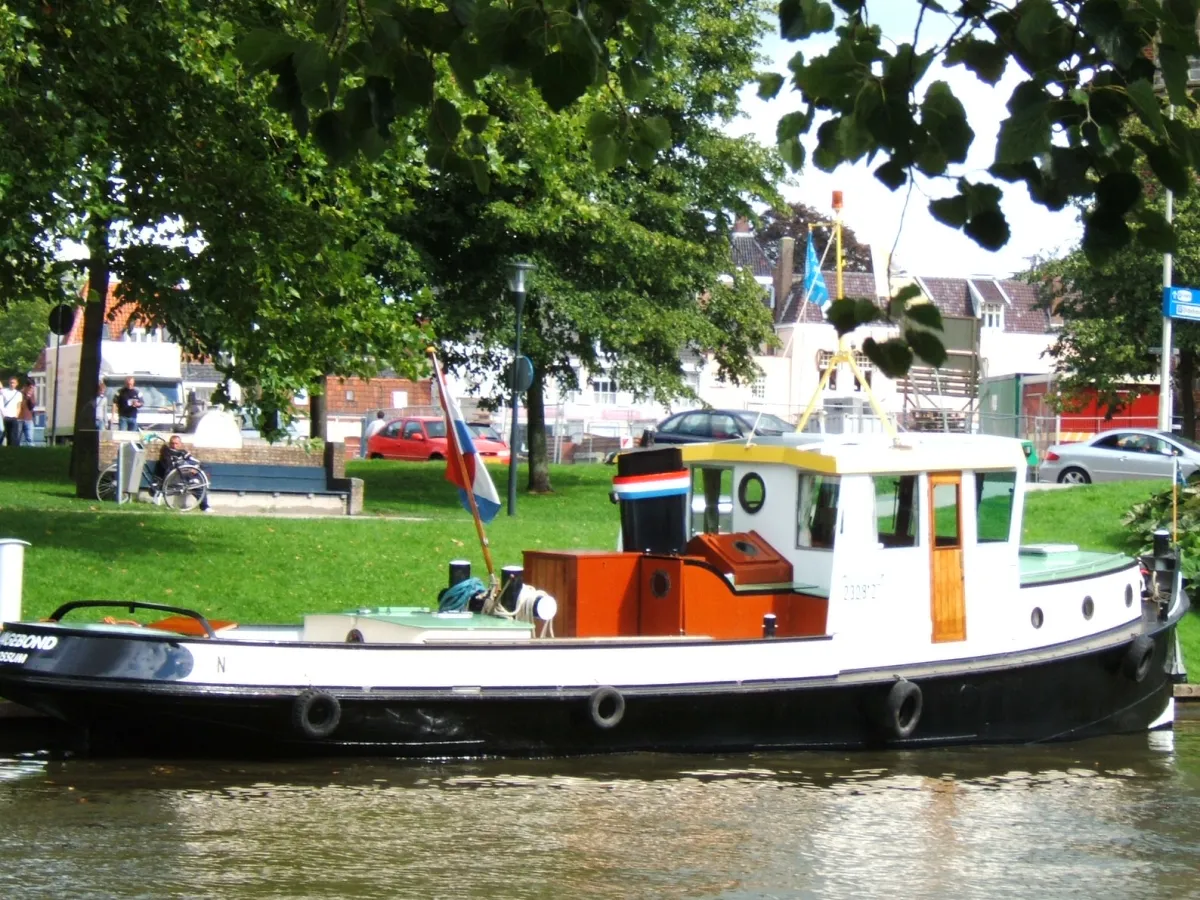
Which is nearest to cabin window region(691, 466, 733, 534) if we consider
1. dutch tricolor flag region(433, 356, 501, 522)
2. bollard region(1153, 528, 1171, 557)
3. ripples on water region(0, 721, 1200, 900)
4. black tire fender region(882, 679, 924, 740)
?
dutch tricolor flag region(433, 356, 501, 522)

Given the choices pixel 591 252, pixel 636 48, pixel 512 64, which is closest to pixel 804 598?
pixel 636 48

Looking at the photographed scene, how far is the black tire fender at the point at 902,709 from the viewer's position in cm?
1346

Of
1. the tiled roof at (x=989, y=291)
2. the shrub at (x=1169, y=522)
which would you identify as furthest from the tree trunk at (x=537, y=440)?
the tiled roof at (x=989, y=291)

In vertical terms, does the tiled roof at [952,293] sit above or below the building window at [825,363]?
above

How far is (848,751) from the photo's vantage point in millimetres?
13609

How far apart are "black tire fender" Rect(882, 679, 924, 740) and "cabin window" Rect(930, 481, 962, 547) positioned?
3.87 feet

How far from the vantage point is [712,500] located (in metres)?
14.5

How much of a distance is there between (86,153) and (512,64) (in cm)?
1194

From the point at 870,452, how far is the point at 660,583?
1903 millimetres

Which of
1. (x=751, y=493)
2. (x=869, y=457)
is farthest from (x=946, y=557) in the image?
(x=751, y=493)

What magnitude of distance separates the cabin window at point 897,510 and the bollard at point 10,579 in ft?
21.1

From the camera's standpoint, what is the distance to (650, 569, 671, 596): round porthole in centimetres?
A: 1347

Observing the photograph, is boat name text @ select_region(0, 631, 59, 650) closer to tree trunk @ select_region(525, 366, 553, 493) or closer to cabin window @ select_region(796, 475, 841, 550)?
cabin window @ select_region(796, 475, 841, 550)

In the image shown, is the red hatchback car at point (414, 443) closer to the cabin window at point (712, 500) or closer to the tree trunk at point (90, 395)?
the tree trunk at point (90, 395)
